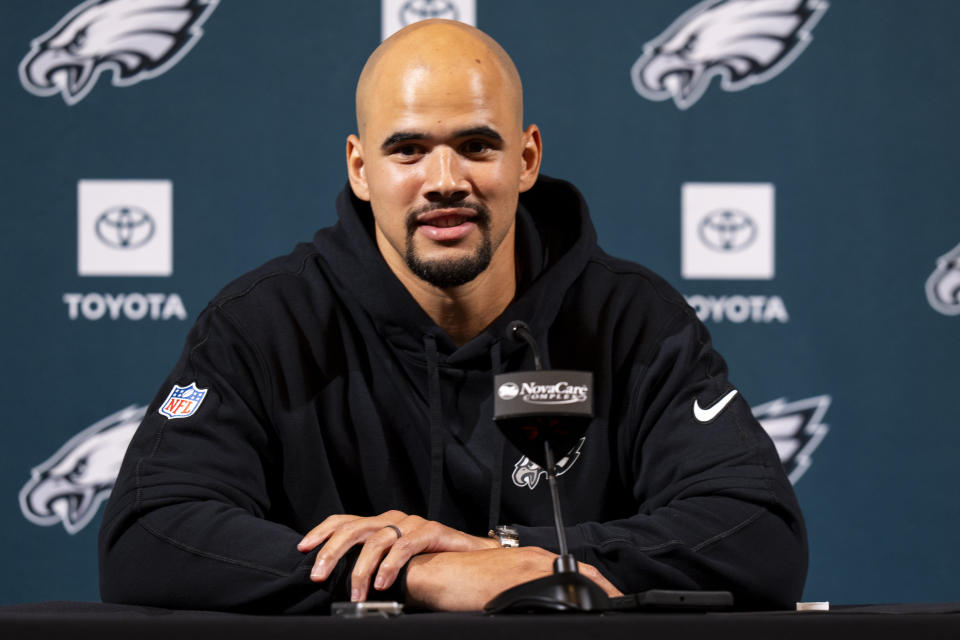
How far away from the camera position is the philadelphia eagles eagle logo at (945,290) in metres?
2.54

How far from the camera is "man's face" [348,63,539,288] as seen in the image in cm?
157

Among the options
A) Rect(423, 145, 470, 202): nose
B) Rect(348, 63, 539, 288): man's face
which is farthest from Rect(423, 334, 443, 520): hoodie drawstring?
Rect(423, 145, 470, 202): nose

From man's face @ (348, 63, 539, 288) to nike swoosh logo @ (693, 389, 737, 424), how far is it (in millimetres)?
379

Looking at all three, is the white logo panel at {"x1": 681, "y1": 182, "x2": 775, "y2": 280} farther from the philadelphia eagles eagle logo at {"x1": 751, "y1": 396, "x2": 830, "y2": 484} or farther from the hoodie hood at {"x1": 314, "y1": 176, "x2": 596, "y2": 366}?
the hoodie hood at {"x1": 314, "y1": 176, "x2": 596, "y2": 366}

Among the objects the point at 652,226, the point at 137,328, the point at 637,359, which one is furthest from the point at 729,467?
the point at 137,328

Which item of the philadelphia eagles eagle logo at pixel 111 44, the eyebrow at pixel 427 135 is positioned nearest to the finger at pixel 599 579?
the eyebrow at pixel 427 135

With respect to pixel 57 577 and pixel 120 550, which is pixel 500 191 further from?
pixel 57 577

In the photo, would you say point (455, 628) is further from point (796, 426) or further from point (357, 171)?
point (796, 426)

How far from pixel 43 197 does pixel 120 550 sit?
1.42 meters

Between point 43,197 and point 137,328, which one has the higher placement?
point 43,197

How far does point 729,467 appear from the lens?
1445 mm

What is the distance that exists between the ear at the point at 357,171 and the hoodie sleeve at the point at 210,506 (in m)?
0.33

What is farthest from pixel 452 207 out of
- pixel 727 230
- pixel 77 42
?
pixel 77 42

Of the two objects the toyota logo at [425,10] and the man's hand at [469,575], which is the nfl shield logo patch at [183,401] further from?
the toyota logo at [425,10]
